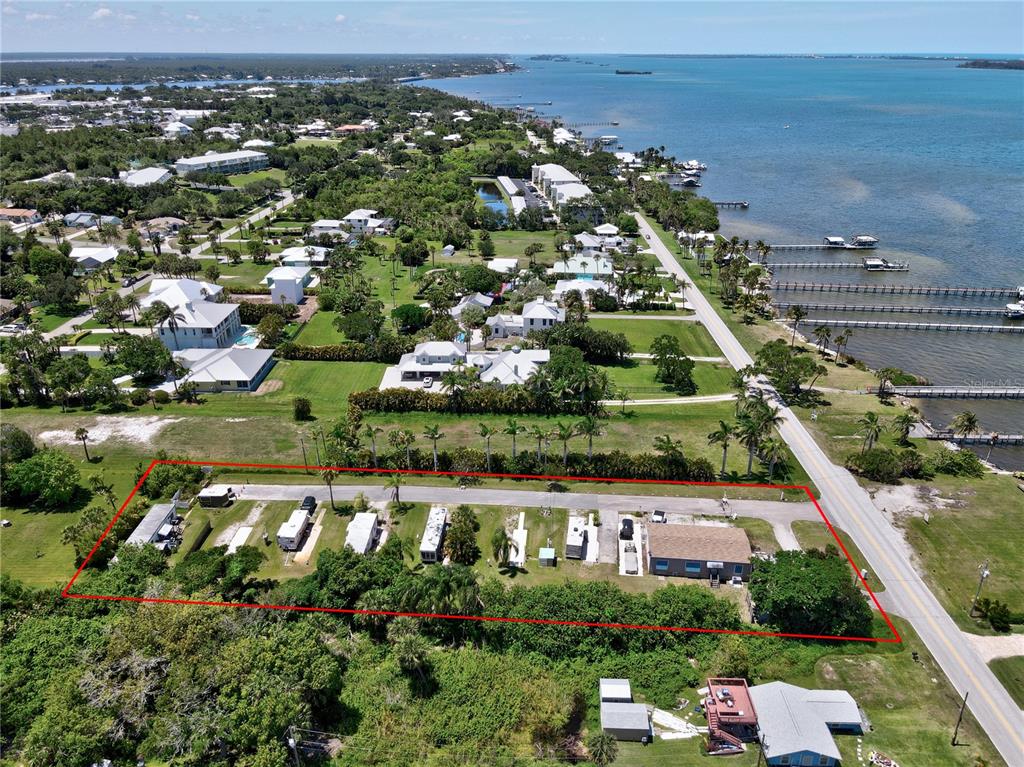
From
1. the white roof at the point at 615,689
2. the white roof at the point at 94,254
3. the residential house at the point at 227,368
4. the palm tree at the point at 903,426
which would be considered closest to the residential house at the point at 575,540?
the white roof at the point at 615,689

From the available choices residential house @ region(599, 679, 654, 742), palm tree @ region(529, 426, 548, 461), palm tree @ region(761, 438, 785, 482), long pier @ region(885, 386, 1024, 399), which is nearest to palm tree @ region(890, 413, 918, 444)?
long pier @ region(885, 386, 1024, 399)

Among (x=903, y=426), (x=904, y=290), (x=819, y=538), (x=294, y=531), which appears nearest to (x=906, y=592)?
(x=819, y=538)

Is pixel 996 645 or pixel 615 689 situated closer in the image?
pixel 615 689

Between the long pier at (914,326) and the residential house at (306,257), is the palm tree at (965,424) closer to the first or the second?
the long pier at (914,326)

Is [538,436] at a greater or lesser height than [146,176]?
lesser

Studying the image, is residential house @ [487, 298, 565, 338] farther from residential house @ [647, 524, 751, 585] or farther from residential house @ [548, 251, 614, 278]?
residential house @ [647, 524, 751, 585]

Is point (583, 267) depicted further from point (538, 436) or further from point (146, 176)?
point (146, 176)

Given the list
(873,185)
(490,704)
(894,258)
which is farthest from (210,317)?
(873,185)
